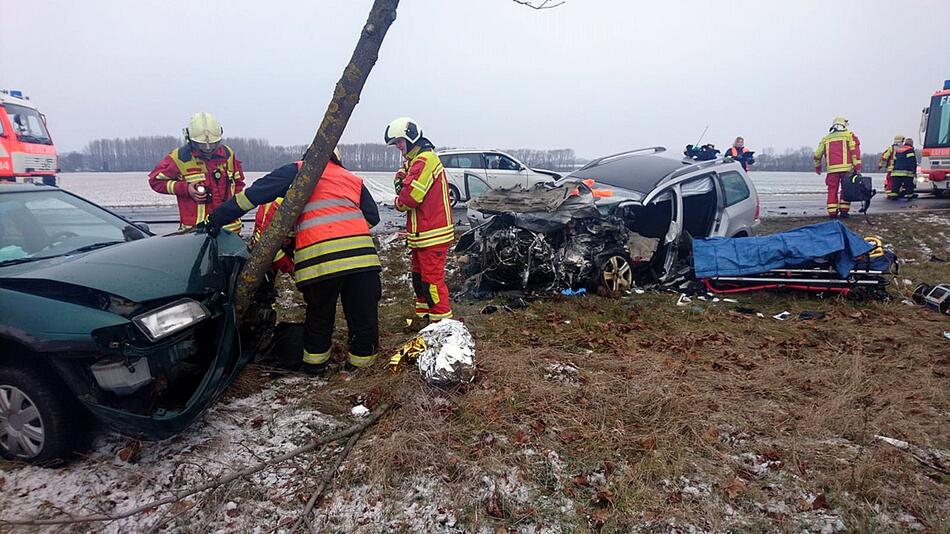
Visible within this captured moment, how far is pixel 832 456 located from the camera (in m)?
2.70

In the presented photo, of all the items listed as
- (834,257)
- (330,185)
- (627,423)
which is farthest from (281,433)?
(834,257)

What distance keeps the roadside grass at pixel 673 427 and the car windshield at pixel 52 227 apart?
1809 millimetres

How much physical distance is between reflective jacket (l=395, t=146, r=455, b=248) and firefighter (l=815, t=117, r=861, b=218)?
8928 millimetres

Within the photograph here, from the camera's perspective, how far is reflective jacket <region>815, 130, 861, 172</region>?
9.74 metres

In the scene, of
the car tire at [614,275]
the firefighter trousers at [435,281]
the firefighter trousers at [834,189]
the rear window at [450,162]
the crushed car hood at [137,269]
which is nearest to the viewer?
the crushed car hood at [137,269]

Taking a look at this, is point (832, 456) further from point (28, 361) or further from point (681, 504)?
point (28, 361)

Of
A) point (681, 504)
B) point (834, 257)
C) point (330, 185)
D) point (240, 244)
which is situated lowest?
point (681, 504)

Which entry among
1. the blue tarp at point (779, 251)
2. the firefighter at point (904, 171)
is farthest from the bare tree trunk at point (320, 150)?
the firefighter at point (904, 171)

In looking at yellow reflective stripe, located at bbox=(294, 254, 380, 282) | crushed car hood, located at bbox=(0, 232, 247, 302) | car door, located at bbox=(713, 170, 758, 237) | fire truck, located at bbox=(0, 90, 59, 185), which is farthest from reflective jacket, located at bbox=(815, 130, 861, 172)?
fire truck, located at bbox=(0, 90, 59, 185)

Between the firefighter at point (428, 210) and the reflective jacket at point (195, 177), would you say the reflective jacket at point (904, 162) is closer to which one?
the firefighter at point (428, 210)

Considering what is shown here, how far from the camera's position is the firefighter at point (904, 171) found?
46.5 ft

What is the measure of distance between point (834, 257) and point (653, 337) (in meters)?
2.71

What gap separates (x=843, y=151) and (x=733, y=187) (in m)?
4.61

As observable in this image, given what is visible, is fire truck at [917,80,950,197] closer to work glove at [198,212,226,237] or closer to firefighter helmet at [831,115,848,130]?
firefighter helmet at [831,115,848,130]
